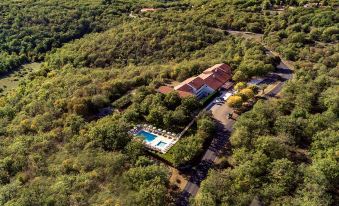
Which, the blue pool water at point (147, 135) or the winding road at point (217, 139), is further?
the blue pool water at point (147, 135)

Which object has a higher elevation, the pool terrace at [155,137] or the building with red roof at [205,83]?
the building with red roof at [205,83]

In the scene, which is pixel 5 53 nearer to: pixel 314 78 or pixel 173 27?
pixel 173 27

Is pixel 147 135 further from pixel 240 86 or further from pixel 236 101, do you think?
pixel 240 86

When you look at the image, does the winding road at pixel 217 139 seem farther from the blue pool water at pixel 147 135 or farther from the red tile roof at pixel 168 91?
the blue pool water at pixel 147 135

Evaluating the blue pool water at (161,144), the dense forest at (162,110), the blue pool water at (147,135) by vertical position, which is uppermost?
the dense forest at (162,110)

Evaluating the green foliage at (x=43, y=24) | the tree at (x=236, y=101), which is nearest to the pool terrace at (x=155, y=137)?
the tree at (x=236, y=101)

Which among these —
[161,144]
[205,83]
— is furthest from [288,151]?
[205,83]

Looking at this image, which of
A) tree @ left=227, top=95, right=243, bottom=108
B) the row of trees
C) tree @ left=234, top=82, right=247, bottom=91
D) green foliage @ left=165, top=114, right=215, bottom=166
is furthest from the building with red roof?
the row of trees
